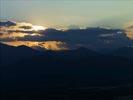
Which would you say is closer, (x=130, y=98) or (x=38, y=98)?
(x=130, y=98)

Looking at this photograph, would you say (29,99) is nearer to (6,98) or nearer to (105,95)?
(6,98)

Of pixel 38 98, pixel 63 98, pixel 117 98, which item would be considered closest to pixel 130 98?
pixel 117 98

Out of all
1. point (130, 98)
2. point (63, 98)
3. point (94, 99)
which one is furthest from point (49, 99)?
point (130, 98)

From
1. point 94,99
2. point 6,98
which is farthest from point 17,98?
point 94,99

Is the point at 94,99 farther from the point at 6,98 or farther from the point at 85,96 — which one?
the point at 6,98

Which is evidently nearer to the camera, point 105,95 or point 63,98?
point 63,98

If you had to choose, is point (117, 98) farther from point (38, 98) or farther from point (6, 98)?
point (6, 98)
